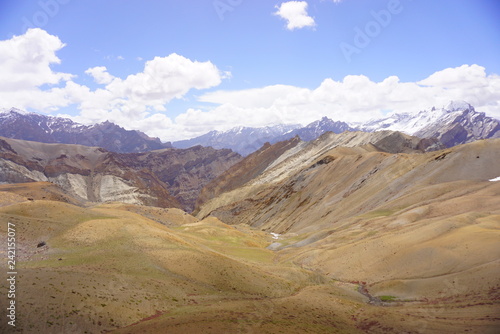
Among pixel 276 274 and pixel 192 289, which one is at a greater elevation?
pixel 192 289

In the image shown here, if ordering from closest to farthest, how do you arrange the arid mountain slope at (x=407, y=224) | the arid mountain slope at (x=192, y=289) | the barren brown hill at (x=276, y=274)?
the arid mountain slope at (x=192, y=289)
the barren brown hill at (x=276, y=274)
the arid mountain slope at (x=407, y=224)

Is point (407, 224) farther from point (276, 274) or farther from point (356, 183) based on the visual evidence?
point (356, 183)

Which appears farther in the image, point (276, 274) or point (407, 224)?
point (407, 224)

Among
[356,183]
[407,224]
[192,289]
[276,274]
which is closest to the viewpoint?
[192,289]

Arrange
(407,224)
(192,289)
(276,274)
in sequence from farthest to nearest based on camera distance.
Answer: (407,224) < (276,274) < (192,289)

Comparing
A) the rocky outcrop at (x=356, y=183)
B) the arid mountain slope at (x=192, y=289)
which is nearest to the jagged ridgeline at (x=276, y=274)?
the arid mountain slope at (x=192, y=289)

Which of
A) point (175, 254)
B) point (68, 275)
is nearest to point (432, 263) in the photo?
point (175, 254)

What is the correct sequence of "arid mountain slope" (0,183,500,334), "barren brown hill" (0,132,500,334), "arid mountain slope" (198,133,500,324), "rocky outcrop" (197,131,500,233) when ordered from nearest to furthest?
"arid mountain slope" (0,183,500,334), "barren brown hill" (0,132,500,334), "arid mountain slope" (198,133,500,324), "rocky outcrop" (197,131,500,233)

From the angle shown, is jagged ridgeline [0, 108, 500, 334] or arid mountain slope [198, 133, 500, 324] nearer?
jagged ridgeline [0, 108, 500, 334]

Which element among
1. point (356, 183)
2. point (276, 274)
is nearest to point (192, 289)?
point (276, 274)

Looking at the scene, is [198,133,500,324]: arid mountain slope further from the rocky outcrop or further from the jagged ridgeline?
the rocky outcrop

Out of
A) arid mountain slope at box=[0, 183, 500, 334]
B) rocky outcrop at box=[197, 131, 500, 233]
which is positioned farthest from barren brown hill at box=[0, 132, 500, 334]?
rocky outcrop at box=[197, 131, 500, 233]

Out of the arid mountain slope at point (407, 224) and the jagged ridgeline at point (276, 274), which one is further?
the arid mountain slope at point (407, 224)

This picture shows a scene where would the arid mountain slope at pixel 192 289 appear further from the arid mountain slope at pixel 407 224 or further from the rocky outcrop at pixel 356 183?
the rocky outcrop at pixel 356 183
